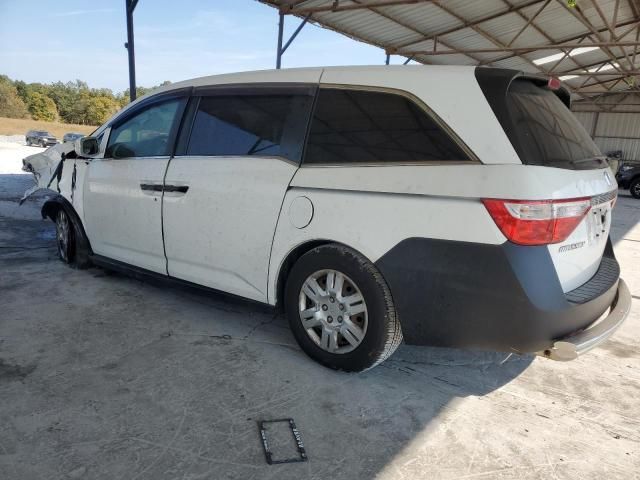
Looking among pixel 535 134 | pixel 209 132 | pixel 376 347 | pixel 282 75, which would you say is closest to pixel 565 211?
pixel 535 134

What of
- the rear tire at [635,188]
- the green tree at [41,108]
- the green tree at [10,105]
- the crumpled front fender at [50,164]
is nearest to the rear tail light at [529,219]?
the crumpled front fender at [50,164]

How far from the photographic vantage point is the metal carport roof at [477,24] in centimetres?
1066

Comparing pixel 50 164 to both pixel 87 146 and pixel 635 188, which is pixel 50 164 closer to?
pixel 87 146

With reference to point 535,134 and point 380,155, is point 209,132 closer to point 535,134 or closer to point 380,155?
point 380,155

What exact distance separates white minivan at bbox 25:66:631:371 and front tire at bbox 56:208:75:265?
1387 millimetres

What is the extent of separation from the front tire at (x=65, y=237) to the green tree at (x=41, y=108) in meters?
73.8

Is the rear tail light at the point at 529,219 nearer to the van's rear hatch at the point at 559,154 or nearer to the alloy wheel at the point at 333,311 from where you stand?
the van's rear hatch at the point at 559,154

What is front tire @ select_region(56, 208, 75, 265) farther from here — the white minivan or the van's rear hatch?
the van's rear hatch

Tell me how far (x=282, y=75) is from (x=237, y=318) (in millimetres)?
1804

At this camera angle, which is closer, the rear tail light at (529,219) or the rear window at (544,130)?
the rear tail light at (529,219)

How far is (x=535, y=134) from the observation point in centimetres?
225

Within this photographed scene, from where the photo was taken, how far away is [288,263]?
2.87 m

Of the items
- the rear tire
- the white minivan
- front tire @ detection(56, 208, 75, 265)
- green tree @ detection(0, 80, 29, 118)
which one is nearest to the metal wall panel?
the rear tire

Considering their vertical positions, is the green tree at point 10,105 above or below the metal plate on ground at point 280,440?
above
